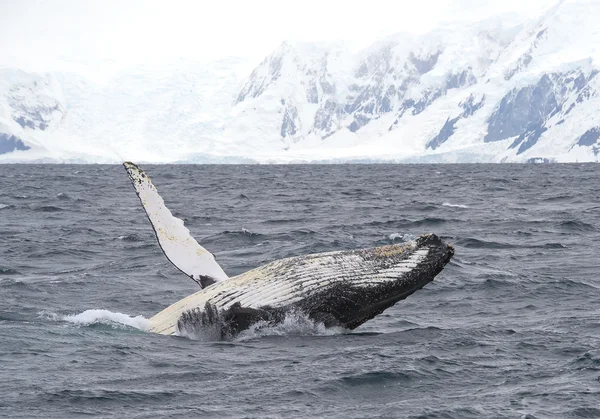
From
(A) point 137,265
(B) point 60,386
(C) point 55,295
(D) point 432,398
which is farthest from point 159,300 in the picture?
(D) point 432,398

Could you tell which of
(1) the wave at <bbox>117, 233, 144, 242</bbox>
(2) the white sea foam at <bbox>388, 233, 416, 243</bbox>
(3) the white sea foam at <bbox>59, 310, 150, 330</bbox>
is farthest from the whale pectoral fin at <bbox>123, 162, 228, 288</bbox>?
(2) the white sea foam at <bbox>388, 233, 416, 243</bbox>

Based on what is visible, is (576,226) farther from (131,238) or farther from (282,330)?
(282,330)

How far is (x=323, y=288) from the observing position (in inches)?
484

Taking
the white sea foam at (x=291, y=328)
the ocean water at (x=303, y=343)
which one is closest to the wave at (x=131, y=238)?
the ocean water at (x=303, y=343)

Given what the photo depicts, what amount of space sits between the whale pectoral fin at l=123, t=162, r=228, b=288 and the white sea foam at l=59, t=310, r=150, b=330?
41.2 inches

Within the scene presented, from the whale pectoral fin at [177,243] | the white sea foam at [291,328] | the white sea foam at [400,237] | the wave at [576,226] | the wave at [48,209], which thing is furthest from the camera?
the wave at [48,209]

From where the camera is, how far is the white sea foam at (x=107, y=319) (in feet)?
46.0

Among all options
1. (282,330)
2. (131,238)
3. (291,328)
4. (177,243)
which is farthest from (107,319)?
(131,238)

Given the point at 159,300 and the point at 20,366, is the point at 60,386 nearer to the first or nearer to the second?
the point at 20,366

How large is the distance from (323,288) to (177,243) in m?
2.61

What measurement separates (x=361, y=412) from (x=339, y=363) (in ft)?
5.93

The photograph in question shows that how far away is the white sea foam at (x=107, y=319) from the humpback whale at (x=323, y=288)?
1285 millimetres

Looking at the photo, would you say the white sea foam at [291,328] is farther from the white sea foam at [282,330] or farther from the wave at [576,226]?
the wave at [576,226]

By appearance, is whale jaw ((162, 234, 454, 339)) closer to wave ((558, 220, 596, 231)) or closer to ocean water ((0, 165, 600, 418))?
ocean water ((0, 165, 600, 418))
